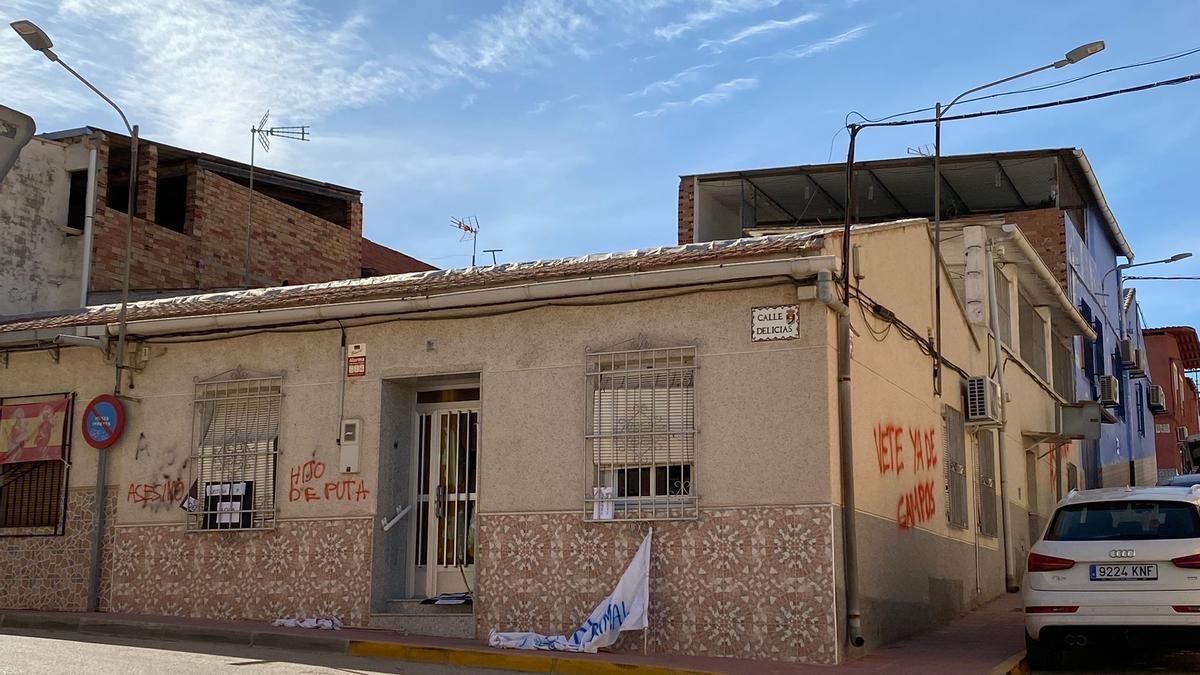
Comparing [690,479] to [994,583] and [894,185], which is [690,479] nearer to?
[994,583]

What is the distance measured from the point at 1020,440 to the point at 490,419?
1142 cm

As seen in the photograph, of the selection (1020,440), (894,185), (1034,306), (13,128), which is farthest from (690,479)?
(894,185)

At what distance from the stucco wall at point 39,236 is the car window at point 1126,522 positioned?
56.0ft

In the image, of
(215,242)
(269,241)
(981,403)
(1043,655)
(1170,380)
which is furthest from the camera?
(1170,380)

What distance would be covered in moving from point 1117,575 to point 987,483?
7914 mm

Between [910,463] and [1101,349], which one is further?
[1101,349]

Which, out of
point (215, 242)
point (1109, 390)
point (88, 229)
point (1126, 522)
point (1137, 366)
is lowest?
point (1126, 522)

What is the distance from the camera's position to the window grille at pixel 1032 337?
22.7 metres

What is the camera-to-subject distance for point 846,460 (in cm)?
1099

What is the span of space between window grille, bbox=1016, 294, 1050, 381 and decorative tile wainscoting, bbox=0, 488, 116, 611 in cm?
1506

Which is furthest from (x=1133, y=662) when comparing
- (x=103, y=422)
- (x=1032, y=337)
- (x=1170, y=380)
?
(x=1170, y=380)

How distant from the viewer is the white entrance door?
1305cm

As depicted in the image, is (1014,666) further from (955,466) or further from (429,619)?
(955,466)

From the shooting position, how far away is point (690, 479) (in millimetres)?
11297
